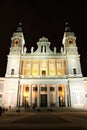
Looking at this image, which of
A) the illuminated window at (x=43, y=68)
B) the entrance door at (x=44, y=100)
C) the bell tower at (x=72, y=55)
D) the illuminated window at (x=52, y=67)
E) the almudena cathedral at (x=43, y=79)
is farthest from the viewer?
the illuminated window at (x=52, y=67)

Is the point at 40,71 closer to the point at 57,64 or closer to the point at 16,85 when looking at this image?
the point at 57,64

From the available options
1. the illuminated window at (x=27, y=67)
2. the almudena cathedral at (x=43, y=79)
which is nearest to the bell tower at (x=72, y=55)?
the almudena cathedral at (x=43, y=79)

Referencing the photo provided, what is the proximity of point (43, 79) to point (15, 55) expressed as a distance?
37.9 ft

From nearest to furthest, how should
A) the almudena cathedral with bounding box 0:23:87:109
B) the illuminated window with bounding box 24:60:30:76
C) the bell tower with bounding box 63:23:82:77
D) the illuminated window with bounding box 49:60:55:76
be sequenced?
the almudena cathedral with bounding box 0:23:87:109
the bell tower with bounding box 63:23:82:77
the illuminated window with bounding box 49:60:55:76
the illuminated window with bounding box 24:60:30:76

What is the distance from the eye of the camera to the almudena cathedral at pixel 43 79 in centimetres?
3675

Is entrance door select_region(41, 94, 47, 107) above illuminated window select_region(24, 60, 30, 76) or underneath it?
underneath

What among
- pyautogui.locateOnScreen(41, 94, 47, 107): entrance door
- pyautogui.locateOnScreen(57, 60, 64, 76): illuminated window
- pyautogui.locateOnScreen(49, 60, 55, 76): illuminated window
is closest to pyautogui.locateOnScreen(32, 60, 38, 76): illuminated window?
pyautogui.locateOnScreen(49, 60, 55, 76): illuminated window

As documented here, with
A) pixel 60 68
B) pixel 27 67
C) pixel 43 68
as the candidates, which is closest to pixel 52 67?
pixel 60 68

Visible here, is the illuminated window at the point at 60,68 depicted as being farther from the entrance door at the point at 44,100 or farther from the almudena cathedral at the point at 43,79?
the entrance door at the point at 44,100

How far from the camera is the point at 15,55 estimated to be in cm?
4181

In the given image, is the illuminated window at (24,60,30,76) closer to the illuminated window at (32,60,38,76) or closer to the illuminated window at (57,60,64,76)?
the illuminated window at (32,60,38,76)

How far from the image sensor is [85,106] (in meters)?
36.5

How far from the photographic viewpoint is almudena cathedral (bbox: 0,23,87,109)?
1447 inches

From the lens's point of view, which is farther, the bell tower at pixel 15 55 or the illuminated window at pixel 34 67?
the illuminated window at pixel 34 67
